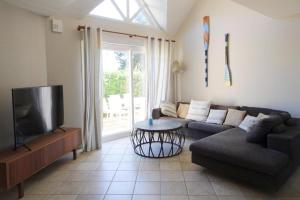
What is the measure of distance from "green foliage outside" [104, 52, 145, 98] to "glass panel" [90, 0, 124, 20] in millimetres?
767

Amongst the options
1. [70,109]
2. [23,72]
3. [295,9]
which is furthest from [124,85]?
[295,9]

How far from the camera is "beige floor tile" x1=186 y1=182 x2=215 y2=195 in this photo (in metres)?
2.73

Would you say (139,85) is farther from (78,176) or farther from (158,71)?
(78,176)

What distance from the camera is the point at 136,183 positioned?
3.00 metres

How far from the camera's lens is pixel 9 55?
323cm

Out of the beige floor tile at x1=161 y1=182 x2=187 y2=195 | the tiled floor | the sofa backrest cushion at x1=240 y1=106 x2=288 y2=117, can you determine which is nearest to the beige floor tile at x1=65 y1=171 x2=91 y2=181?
the tiled floor

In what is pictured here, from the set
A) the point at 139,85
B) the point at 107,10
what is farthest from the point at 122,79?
the point at 107,10

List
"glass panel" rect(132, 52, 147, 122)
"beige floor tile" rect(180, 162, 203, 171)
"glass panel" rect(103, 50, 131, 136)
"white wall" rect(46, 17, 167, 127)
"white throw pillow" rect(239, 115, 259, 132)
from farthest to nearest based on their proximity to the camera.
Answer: "glass panel" rect(132, 52, 147, 122) → "glass panel" rect(103, 50, 131, 136) → "white wall" rect(46, 17, 167, 127) → "white throw pillow" rect(239, 115, 259, 132) → "beige floor tile" rect(180, 162, 203, 171)

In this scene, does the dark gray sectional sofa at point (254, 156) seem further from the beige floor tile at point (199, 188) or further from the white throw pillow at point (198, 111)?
the white throw pillow at point (198, 111)

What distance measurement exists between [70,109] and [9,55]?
4.41ft

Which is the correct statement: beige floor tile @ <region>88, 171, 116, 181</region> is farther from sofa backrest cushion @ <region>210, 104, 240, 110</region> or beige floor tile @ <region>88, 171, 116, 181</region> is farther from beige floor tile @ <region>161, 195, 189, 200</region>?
sofa backrest cushion @ <region>210, 104, 240, 110</region>

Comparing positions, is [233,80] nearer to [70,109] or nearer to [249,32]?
[249,32]

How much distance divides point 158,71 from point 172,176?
9.46ft

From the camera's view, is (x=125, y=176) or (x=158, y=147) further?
(x=158, y=147)
